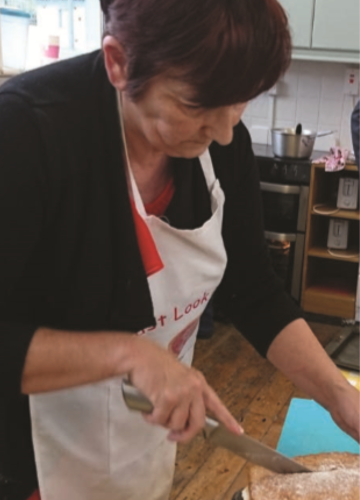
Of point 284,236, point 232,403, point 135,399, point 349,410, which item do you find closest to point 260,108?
point 284,236

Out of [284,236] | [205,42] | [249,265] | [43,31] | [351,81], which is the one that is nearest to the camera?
[205,42]

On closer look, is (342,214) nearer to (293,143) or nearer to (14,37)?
(293,143)

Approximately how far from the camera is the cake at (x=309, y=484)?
866mm

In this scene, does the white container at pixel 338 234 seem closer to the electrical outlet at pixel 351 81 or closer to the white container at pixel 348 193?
the white container at pixel 348 193

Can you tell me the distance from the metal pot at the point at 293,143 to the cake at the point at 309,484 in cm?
221

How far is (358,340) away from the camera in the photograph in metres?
2.87

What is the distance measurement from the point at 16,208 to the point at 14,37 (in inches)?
75.5

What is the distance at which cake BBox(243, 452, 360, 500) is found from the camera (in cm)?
87

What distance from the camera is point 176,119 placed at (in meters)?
0.71

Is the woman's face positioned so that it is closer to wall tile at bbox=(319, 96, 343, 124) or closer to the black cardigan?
the black cardigan

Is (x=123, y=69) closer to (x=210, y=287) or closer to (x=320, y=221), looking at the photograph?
(x=210, y=287)

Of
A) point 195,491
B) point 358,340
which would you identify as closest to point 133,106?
point 195,491

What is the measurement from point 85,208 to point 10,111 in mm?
141

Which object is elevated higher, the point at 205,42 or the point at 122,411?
the point at 205,42
